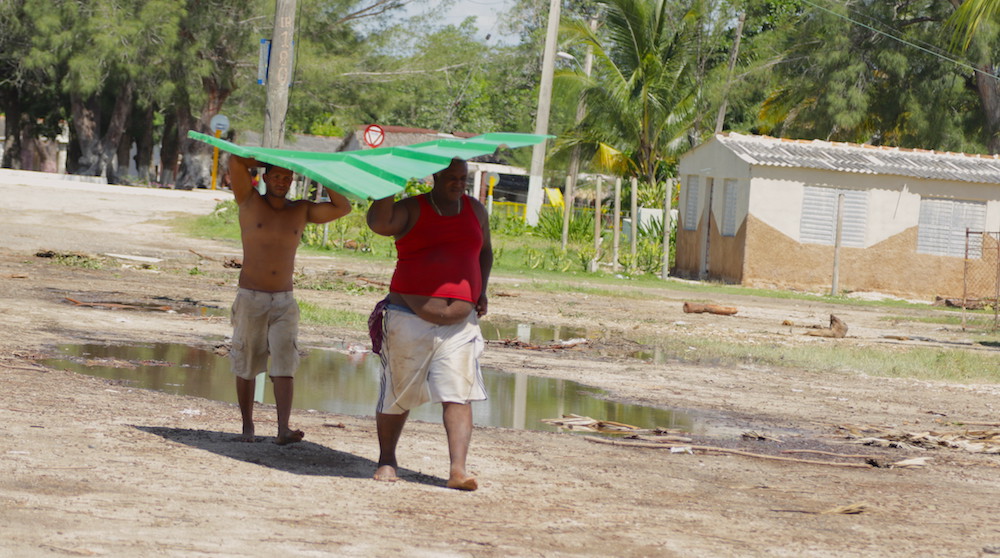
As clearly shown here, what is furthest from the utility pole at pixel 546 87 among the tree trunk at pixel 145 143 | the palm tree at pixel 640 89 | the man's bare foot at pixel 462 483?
the tree trunk at pixel 145 143

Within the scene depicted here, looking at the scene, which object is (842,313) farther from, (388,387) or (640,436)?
(388,387)

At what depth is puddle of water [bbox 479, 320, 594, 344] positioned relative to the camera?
1440 centimetres

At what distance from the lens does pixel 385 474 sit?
20.4ft

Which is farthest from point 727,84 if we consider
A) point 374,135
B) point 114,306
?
point 114,306

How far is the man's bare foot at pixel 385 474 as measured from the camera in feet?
20.3

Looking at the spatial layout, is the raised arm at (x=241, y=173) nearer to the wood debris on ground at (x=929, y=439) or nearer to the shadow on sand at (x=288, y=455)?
the shadow on sand at (x=288, y=455)

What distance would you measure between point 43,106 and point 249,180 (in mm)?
52634

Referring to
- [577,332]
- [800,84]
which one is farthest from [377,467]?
[800,84]

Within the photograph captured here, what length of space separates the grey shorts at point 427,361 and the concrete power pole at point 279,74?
→ 9487mm

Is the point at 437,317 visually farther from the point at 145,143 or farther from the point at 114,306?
the point at 145,143

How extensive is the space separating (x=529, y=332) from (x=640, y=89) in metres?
20.7

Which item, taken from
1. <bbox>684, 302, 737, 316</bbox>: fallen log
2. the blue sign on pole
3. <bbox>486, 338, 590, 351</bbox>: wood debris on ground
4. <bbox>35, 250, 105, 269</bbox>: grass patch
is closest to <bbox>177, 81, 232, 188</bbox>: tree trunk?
<bbox>35, 250, 105, 269</bbox>: grass patch

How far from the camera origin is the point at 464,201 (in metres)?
6.30

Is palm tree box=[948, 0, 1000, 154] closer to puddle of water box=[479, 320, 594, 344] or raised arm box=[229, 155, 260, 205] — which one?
puddle of water box=[479, 320, 594, 344]
